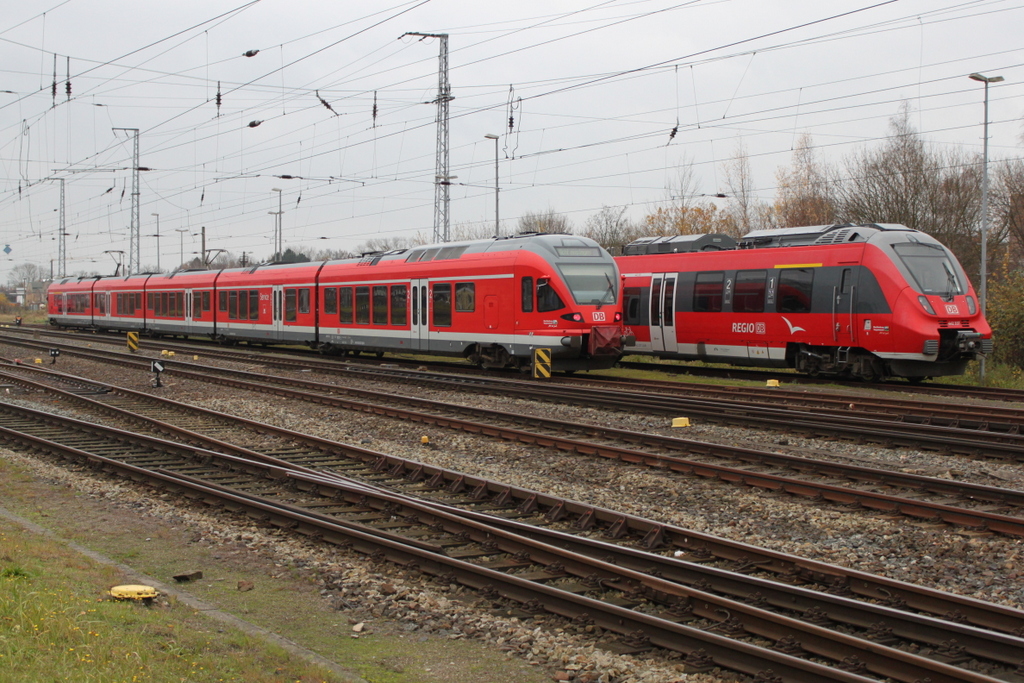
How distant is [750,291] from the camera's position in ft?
68.0

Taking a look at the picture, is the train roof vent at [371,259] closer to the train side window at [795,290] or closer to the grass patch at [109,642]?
the train side window at [795,290]

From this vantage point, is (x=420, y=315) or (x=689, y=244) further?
(x=420, y=315)

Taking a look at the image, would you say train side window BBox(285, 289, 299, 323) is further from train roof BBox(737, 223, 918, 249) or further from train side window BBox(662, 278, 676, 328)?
train roof BBox(737, 223, 918, 249)

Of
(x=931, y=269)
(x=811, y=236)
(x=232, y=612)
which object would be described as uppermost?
(x=811, y=236)

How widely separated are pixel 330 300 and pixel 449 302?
7.04 m

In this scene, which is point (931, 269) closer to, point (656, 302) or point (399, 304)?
point (656, 302)

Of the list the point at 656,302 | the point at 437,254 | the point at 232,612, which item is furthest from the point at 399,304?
the point at 232,612

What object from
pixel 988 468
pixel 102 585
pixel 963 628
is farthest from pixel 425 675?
pixel 988 468

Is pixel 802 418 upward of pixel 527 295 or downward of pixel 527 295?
downward

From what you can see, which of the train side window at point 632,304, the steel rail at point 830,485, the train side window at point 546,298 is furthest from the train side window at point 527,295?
the steel rail at point 830,485

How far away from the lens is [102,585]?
6.34 meters

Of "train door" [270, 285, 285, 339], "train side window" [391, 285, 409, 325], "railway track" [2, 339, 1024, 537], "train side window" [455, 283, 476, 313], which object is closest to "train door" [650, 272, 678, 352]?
"train side window" [455, 283, 476, 313]

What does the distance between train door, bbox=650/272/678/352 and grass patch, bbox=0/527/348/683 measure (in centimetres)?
1817

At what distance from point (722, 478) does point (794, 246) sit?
1163cm
